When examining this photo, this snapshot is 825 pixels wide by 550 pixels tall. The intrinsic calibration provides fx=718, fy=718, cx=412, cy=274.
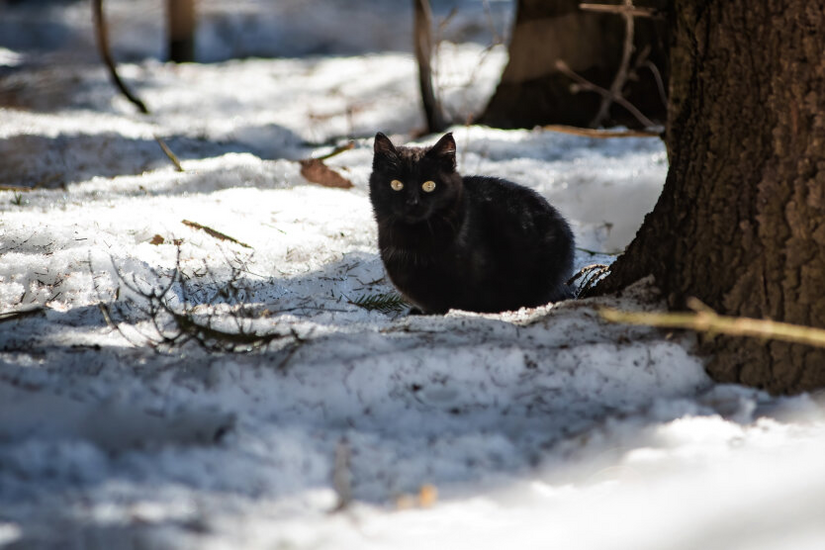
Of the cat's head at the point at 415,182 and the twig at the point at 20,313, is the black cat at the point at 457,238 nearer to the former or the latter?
the cat's head at the point at 415,182

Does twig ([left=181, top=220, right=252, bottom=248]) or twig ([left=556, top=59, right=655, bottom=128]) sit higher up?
twig ([left=556, top=59, right=655, bottom=128])

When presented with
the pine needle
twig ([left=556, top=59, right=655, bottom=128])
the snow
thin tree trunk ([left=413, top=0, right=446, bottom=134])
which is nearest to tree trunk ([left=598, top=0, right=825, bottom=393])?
the snow

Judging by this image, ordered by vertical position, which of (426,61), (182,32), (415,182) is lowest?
(415,182)

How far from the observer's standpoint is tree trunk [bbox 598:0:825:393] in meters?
2.16

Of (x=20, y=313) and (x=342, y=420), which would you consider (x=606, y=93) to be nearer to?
(x=342, y=420)

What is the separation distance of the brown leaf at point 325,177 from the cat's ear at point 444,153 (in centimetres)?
151

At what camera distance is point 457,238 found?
3.38 metres

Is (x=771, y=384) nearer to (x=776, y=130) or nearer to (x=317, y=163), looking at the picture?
(x=776, y=130)

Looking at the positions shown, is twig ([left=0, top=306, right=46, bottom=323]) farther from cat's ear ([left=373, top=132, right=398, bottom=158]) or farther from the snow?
cat's ear ([left=373, top=132, right=398, bottom=158])

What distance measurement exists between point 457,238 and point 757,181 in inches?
56.1

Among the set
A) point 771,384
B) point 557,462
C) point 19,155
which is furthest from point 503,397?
point 19,155

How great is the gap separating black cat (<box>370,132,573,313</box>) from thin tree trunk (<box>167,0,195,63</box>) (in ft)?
39.3

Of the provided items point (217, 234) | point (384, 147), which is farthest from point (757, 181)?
point (217, 234)

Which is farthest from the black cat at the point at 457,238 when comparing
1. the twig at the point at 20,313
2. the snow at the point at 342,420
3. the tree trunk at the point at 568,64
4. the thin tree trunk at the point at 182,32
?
the thin tree trunk at the point at 182,32
